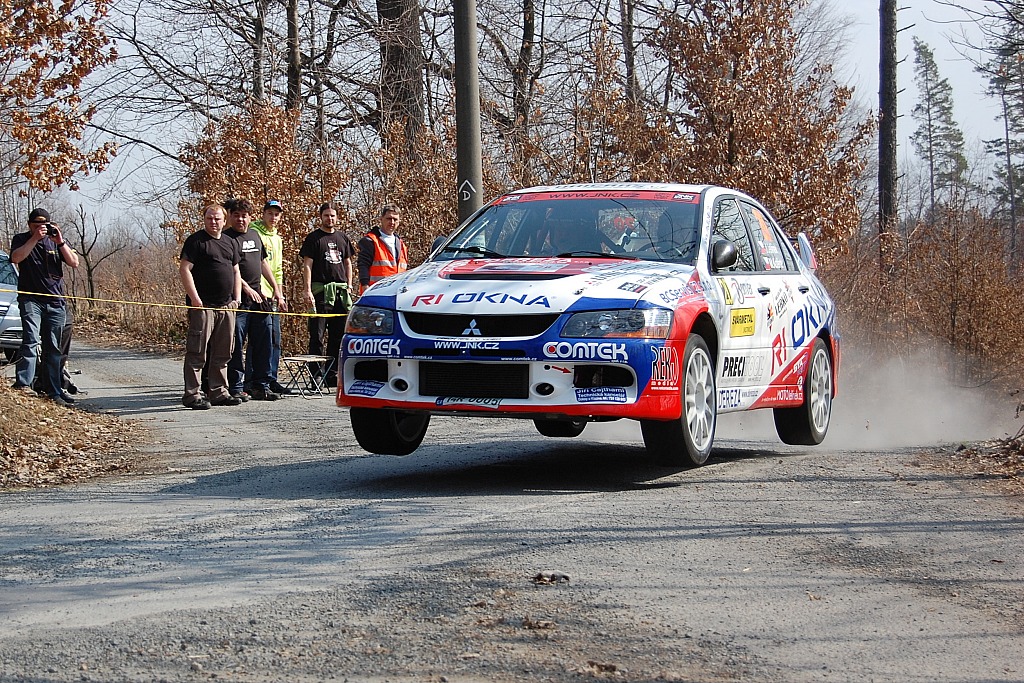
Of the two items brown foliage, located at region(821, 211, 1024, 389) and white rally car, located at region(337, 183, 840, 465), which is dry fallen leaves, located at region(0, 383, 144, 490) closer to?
white rally car, located at region(337, 183, 840, 465)

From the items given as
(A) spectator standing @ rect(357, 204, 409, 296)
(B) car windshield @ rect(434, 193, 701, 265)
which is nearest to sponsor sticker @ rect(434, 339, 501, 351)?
(B) car windshield @ rect(434, 193, 701, 265)

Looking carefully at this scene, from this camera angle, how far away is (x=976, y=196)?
1592 centimetres

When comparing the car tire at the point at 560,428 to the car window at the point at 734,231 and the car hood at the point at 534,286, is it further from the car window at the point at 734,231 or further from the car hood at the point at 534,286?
the car hood at the point at 534,286

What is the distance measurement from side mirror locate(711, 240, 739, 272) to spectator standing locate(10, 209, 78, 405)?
25.7 feet

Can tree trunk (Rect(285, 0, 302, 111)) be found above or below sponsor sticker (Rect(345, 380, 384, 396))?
above

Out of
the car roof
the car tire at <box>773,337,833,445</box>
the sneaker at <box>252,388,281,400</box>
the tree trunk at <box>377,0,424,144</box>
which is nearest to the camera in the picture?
the car roof

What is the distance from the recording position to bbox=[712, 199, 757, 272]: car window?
8.95 metres

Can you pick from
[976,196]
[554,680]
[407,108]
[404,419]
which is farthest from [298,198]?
[554,680]

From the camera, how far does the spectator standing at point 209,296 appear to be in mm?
13555

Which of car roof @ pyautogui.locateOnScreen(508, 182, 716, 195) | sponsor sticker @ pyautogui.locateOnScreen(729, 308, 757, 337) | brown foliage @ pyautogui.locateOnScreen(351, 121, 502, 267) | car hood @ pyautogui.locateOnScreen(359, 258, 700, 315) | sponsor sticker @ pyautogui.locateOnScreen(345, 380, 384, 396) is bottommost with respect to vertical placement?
sponsor sticker @ pyautogui.locateOnScreen(345, 380, 384, 396)

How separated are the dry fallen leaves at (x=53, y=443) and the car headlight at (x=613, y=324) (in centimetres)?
362

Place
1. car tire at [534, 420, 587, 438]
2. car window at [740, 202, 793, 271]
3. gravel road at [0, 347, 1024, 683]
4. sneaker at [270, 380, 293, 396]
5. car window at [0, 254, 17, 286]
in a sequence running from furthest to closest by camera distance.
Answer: car window at [0, 254, 17, 286] → sneaker at [270, 380, 293, 396] → car tire at [534, 420, 587, 438] → car window at [740, 202, 793, 271] → gravel road at [0, 347, 1024, 683]

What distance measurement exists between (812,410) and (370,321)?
388 centimetres

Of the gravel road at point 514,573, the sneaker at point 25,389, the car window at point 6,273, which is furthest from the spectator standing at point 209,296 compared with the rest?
the car window at point 6,273
